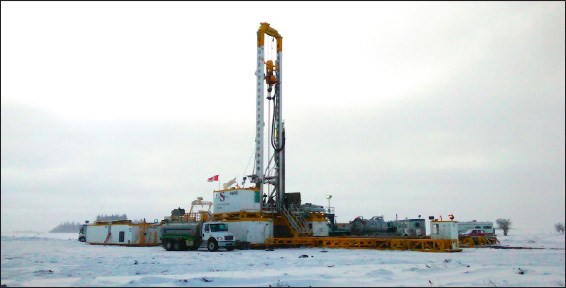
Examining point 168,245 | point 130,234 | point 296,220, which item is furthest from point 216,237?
point 130,234

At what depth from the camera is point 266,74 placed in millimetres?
41750

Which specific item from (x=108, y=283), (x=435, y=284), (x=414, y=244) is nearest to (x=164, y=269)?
(x=108, y=283)

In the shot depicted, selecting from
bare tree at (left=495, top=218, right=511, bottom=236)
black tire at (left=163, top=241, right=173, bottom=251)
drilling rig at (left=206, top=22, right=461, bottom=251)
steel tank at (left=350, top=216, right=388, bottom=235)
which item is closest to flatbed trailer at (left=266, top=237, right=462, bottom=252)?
drilling rig at (left=206, top=22, right=461, bottom=251)

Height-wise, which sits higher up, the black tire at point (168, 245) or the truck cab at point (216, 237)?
the truck cab at point (216, 237)

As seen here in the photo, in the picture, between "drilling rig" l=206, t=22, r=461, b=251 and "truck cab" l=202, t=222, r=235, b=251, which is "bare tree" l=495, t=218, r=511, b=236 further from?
"truck cab" l=202, t=222, r=235, b=251

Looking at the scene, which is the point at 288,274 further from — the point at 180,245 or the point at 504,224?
the point at 504,224

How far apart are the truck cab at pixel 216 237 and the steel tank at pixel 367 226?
17.1 metres

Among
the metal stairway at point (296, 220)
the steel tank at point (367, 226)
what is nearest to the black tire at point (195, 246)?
the metal stairway at point (296, 220)

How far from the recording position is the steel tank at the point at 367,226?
4491 cm

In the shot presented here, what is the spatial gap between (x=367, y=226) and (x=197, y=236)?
60.9 ft

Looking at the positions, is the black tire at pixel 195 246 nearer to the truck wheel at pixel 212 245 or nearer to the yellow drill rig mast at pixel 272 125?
the truck wheel at pixel 212 245

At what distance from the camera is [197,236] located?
3400 centimetres

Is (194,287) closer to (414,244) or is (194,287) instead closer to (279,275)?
(279,275)

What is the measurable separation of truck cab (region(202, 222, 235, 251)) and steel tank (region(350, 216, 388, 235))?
56.1 feet
